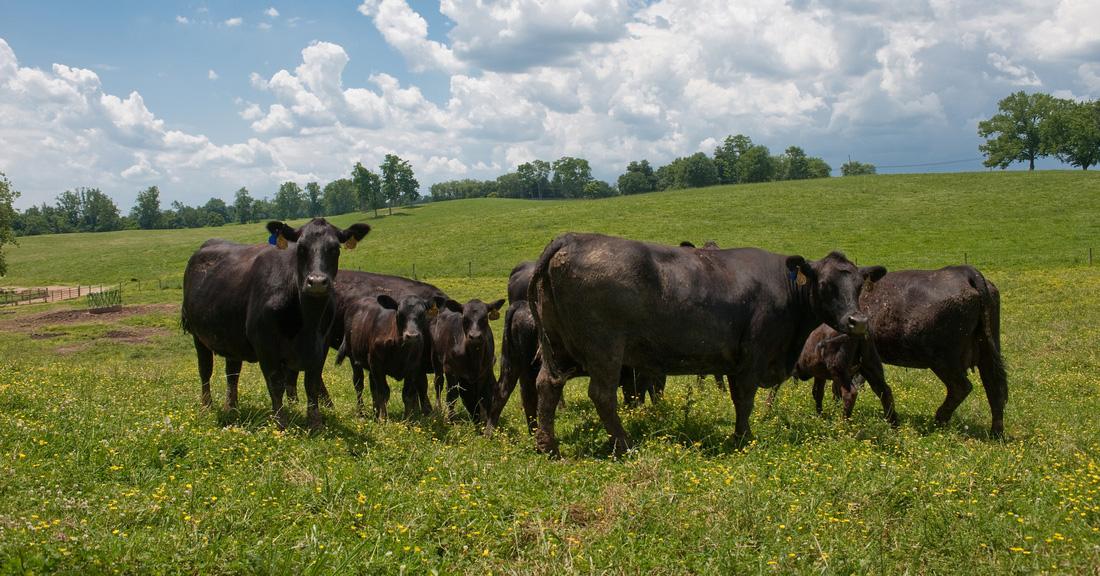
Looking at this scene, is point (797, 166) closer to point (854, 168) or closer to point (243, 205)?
point (854, 168)

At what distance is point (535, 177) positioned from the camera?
160750mm

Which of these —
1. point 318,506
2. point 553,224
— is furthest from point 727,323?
point 553,224

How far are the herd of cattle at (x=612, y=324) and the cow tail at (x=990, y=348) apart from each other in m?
0.03

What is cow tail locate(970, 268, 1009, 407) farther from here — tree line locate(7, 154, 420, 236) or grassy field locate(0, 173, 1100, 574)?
tree line locate(7, 154, 420, 236)

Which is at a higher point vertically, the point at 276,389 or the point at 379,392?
the point at 276,389

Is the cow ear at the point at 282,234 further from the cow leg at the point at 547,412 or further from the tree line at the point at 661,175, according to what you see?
the tree line at the point at 661,175

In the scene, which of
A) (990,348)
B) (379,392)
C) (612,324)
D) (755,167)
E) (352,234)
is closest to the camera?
(612,324)

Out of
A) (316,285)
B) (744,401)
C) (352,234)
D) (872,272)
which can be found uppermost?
(352,234)

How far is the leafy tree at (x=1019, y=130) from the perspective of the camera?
96625 millimetres

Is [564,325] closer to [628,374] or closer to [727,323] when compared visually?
[727,323]

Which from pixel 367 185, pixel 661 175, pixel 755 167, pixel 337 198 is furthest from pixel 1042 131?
pixel 337 198

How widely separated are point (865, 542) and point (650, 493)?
1649mm

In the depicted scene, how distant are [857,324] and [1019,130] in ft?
363

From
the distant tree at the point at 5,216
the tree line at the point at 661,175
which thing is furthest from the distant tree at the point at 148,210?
the distant tree at the point at 5,216
